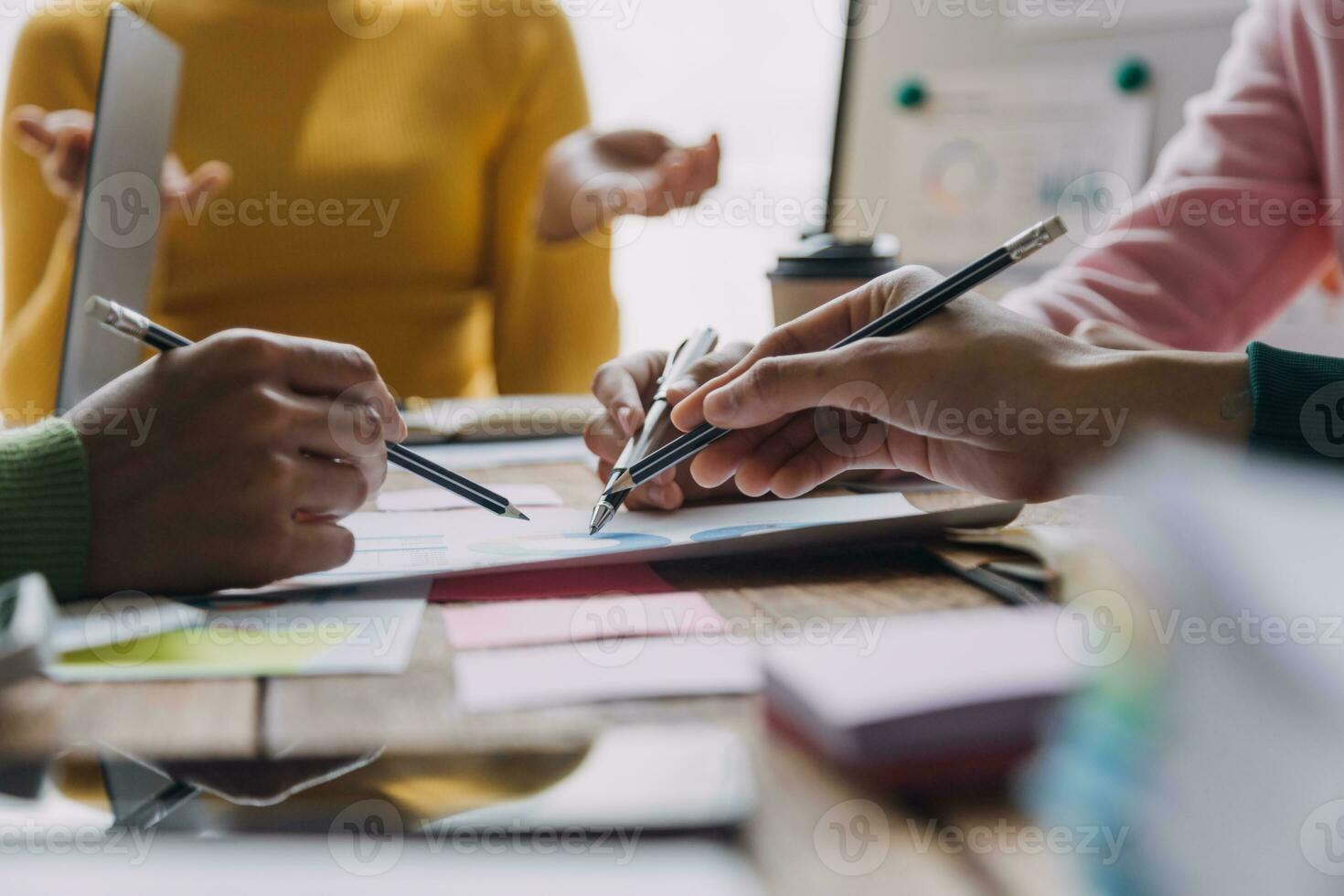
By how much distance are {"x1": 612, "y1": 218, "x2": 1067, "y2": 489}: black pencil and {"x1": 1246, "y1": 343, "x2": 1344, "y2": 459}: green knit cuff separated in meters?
0.12

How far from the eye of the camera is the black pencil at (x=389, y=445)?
444 mm

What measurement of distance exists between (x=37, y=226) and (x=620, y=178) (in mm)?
823

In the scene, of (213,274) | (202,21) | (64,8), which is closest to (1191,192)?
(213,274)

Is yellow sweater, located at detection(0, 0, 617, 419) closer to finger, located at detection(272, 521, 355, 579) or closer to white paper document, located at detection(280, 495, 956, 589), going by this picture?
white paper document, located at detection(280, 495, 956, 589)

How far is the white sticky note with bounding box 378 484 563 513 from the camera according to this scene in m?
0.64

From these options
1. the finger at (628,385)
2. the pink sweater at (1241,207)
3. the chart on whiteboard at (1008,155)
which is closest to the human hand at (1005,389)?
the finger at (628,385)

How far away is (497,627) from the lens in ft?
1.32

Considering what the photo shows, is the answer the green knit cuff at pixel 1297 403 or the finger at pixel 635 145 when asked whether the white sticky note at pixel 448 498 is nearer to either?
the green knit cuff at pixel 1297 403

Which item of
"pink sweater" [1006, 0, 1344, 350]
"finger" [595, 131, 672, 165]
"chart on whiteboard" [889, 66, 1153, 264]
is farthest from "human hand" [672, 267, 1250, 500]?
"chart on whiteboard" [889, 66, 1153, 264]

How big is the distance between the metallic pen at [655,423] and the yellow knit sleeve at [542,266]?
78 centimetres

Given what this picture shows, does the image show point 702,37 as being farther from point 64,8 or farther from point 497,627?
point 497,627

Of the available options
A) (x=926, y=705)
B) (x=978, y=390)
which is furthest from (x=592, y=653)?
(x=978, y=390)

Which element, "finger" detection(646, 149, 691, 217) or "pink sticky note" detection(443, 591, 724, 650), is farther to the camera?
"finger" detection(646, 149, 691, 217)

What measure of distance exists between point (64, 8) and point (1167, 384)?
1.52 meters
